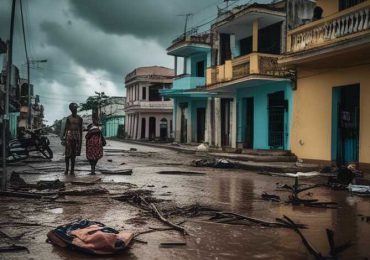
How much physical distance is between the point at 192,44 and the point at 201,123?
6369mm

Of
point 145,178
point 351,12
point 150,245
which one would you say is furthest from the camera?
point 351,12

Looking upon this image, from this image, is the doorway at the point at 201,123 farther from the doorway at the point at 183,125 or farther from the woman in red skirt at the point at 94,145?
the woman in red skirt at the point at 94,145

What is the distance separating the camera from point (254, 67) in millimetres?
20656

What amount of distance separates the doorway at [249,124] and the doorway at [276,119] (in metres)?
2.57

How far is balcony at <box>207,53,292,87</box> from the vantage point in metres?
20.6

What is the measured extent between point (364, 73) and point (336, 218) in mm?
9140

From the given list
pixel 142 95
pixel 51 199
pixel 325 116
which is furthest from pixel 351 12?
pixel 142 95

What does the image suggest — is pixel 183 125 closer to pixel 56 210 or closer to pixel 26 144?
pixel 26 144

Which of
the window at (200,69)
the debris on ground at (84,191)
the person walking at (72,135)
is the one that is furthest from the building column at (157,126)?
the debris on ground at (84,191)

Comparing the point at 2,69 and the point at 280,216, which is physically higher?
the point at 2,69

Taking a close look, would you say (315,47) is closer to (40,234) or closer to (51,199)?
(51,199)

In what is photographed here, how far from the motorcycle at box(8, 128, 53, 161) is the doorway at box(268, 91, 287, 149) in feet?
34.5

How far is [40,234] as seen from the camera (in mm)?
5152

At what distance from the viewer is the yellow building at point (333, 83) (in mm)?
14075
